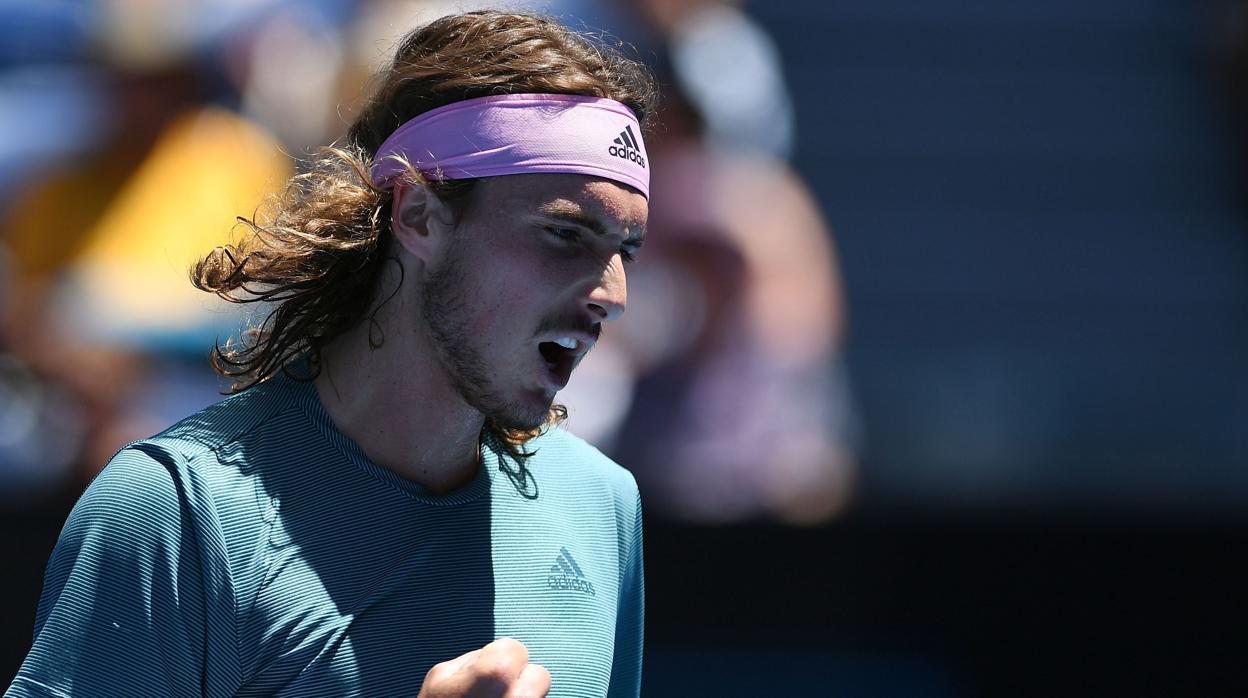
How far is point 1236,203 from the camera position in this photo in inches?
306

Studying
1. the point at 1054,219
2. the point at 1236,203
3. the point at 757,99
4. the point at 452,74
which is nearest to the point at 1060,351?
the point at 1054,219

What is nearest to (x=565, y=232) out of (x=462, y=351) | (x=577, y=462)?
(x=462, y=351)

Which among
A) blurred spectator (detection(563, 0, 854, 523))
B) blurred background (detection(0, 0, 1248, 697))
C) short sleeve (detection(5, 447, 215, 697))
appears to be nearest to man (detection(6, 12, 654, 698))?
short sleeve (detection(5, 447, 215, 697))

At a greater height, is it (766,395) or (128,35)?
(128,35)

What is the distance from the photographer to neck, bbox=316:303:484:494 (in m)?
2.13

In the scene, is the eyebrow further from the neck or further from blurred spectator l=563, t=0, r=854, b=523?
blurred spectator l=563, t=0, r=854, b=523

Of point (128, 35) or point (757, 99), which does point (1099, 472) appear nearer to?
point (757, 99)

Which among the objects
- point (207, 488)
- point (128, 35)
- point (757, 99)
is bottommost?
point (207, 488)

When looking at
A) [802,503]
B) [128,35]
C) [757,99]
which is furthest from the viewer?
[757,99]

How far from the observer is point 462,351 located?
212 cm

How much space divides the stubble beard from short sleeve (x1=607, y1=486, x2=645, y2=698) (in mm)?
421

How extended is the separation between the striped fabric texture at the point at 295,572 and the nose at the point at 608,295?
0.35m

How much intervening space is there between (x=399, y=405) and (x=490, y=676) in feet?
1.67

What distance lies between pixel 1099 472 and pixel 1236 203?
11.2 feet
